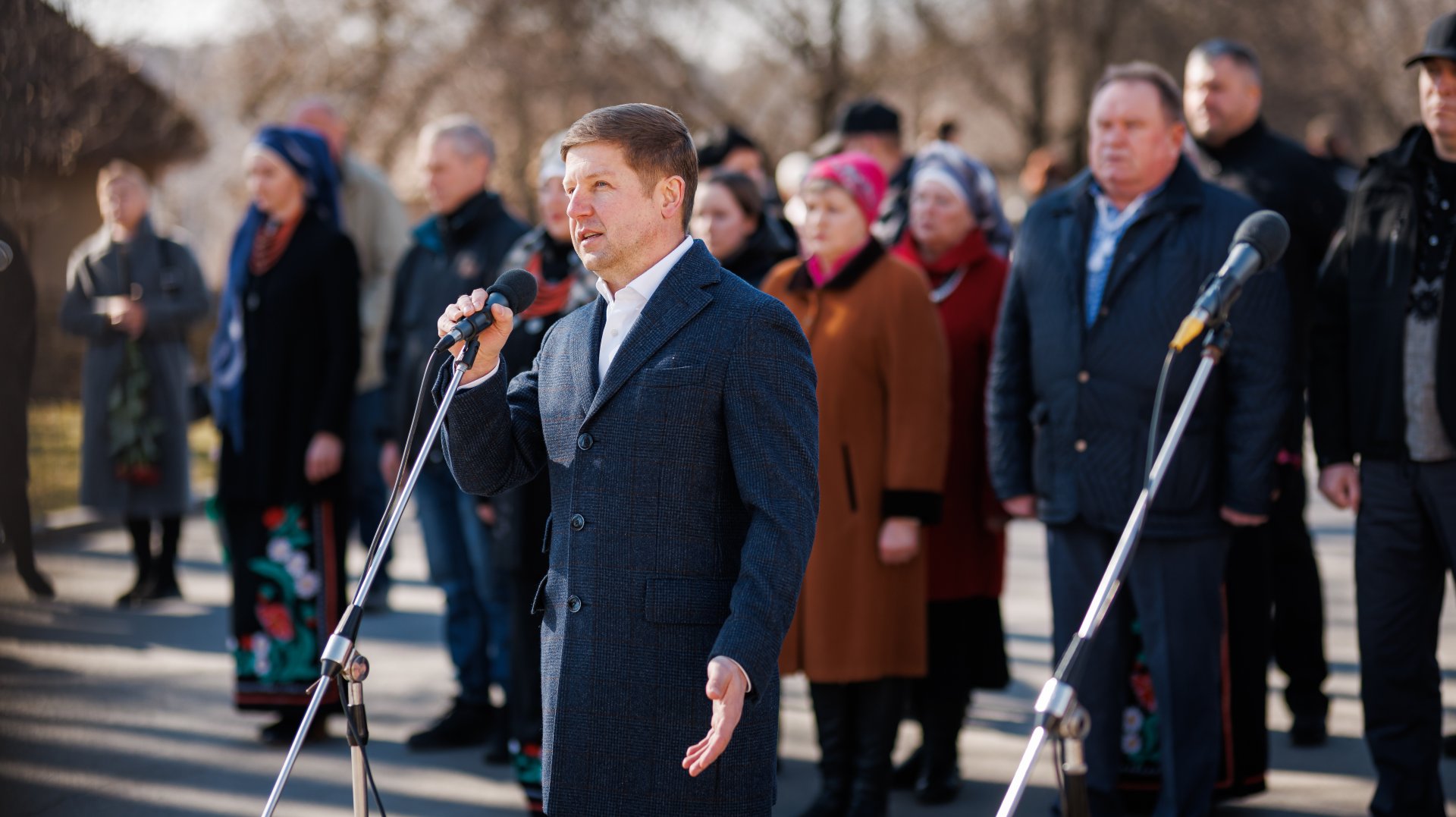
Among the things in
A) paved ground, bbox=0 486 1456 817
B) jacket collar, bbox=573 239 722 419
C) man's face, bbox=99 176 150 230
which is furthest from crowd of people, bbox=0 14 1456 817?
man's face, bbox=99 176 150 230

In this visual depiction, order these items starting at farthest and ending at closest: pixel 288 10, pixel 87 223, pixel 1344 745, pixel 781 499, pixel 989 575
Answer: pixel 288 10, pixel 87 223, pixel 1344 745, pixel 989 575, pixel 781 499

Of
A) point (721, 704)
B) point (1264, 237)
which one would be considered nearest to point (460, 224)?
point (1264, 237)

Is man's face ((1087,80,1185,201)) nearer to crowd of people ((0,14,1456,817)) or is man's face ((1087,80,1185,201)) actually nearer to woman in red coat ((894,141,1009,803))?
crowd of people ((0,14,1456,817))

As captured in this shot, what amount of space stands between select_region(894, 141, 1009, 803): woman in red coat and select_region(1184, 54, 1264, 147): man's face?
0.86 m

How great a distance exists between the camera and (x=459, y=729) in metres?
6.09

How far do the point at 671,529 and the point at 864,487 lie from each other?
1.95 m

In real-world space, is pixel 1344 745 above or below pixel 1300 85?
below

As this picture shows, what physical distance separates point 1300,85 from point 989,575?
22807mm

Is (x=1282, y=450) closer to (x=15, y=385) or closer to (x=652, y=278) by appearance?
(x=652, y=278)

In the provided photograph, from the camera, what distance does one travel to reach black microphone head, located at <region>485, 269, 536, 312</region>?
3039mm

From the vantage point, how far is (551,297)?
17.0 feet

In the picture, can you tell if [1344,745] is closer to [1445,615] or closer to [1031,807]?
[1031,807]

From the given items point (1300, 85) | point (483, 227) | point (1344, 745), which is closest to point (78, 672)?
point (483, 227)

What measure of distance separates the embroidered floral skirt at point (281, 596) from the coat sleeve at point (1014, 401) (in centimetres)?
276
